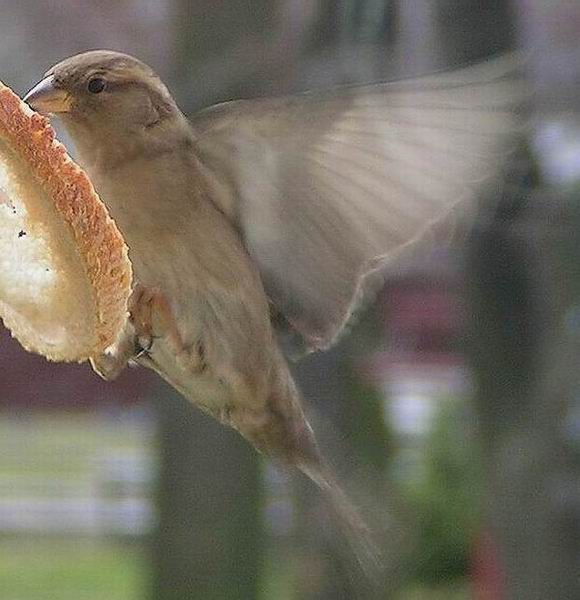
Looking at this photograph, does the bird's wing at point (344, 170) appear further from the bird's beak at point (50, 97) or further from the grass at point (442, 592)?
the grass at point (442, 592)

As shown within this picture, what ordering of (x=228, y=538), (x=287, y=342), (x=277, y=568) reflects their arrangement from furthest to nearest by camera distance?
1. (x=277, y=568)
2. (x=228, y=538)
3. (x=287, y=342)

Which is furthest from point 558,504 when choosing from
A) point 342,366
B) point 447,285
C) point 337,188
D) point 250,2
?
point 337,188

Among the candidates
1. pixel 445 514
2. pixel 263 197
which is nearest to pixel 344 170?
pixel 263 197

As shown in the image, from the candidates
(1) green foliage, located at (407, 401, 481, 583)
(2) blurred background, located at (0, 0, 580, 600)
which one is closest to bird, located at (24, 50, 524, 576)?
(2) blurred background, located at (0, 0, 580, 600)

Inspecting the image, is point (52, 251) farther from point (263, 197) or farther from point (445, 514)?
point (445, 514)

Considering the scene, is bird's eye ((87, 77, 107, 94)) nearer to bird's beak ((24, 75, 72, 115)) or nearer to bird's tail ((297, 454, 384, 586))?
bird's beak ((24, 75, 72, 115))

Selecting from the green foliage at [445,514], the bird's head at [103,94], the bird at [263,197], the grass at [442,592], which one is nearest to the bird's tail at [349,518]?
the bird at [263,197]

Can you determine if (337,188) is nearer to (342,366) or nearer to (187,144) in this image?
(187,144)
